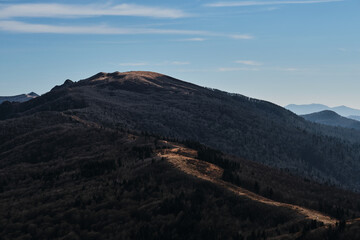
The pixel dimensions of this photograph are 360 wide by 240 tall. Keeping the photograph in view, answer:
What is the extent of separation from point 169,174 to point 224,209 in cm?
1336

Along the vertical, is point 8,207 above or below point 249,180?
below

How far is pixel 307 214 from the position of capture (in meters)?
35.2

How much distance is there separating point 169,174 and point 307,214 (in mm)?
20362

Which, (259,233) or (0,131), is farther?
(0,131)

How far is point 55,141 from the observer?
300 feet

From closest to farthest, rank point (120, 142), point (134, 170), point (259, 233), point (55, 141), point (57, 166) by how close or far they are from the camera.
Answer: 1. point (259, 233)
2. point (134, 170)
3. point (57, 166)
4. point (120, 142)
5. point (55, 141)

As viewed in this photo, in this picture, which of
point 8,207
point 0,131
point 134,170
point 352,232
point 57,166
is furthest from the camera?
point 0,131

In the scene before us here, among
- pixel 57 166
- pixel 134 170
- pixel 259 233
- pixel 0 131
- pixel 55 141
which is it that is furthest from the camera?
pixel 0 131

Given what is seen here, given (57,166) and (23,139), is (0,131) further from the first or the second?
(57,166)

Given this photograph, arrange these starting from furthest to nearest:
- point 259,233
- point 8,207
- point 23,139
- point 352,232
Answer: point 23,139 → point 8,207 → point 259,233 → point 352,232

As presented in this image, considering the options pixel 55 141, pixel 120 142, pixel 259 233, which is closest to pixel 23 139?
pixel 55 141

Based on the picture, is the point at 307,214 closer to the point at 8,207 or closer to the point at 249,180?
the point at 249,180

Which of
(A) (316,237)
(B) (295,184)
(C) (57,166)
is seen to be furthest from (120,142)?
(A) (316,237)

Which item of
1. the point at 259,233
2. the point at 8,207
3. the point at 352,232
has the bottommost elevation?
the point at 8,207
